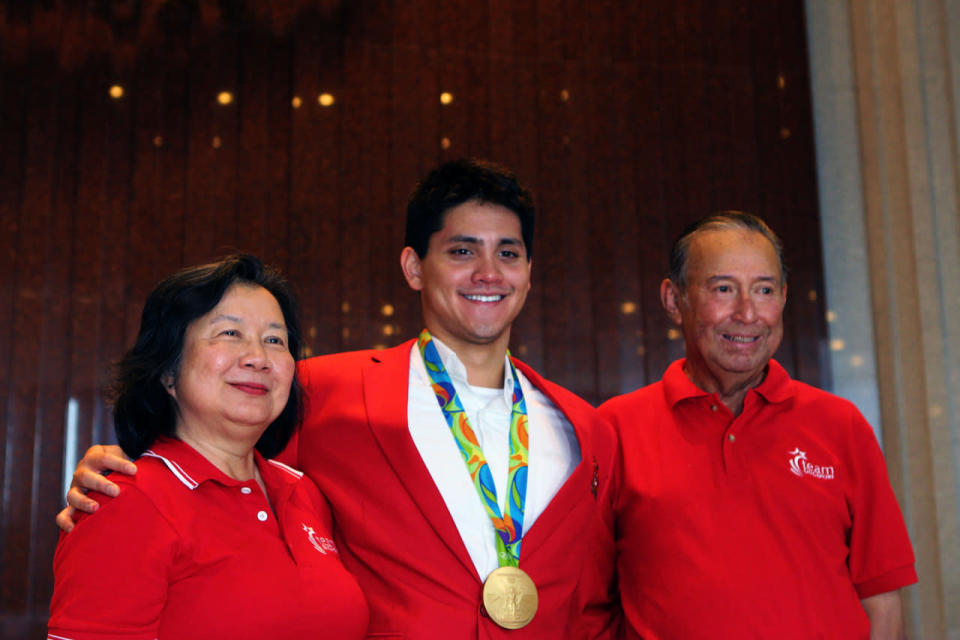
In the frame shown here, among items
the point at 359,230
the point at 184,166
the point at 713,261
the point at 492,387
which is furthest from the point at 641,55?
the point at 492,387

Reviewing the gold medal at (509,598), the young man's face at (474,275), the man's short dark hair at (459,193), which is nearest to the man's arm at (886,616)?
the gold medal at (509,598)

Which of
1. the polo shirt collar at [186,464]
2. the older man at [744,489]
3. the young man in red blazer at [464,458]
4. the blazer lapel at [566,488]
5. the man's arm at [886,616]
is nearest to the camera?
the polo shirt collar at [186,464]

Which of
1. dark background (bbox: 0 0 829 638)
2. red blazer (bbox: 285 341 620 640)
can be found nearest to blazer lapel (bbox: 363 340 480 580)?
red blazer (bbox: 285 341 620 640)

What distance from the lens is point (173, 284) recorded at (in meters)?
2.04

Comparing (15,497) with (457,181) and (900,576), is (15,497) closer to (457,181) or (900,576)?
(457,181)

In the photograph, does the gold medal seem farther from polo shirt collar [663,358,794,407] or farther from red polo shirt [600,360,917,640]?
polo shirt collar [663,358,794,407]

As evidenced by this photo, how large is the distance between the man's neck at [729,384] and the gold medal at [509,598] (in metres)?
0.86

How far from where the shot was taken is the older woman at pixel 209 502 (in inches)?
65.4

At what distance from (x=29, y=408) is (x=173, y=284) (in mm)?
3153

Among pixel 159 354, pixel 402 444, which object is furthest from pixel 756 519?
pixel 159 354

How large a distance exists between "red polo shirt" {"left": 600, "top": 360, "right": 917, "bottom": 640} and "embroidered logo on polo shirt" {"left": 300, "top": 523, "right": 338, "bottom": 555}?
34.1 inches

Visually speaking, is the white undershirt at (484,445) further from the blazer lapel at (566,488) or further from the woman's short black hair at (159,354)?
the woman's short black hair at (159,354)

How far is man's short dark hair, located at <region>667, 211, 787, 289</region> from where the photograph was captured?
8.66 feet

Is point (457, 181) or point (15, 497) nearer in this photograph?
point (457, 181)
